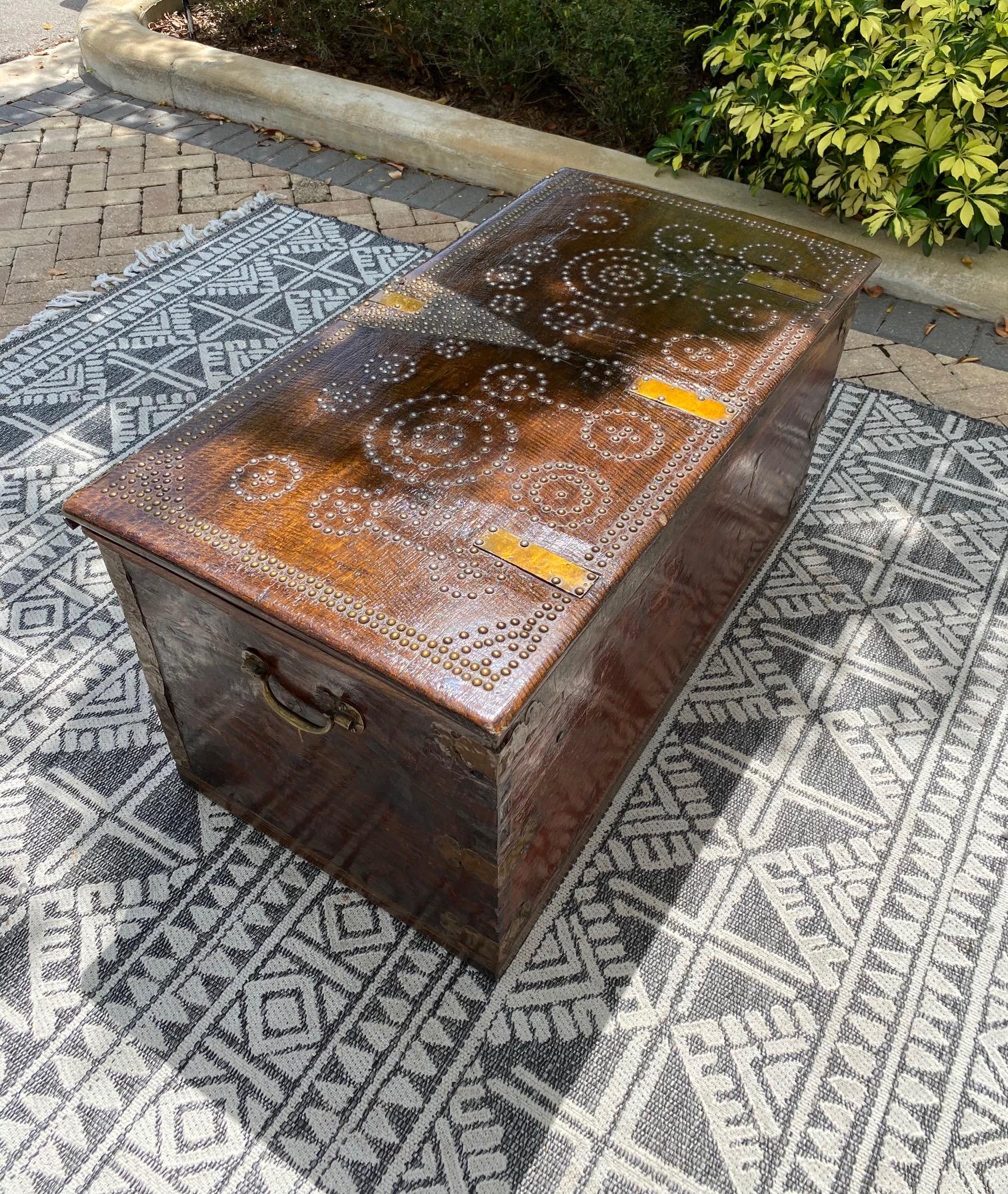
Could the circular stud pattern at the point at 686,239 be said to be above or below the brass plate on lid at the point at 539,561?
above

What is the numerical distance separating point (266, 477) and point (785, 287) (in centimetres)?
132

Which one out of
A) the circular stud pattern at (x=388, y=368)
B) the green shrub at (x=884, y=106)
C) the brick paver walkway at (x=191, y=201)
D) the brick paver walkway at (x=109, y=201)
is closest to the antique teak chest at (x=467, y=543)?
the circular stud pattern at (x=388, y=368)

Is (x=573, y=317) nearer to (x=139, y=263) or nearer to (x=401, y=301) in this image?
(x=401, y=301)

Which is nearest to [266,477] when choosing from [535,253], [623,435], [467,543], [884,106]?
[467,543]

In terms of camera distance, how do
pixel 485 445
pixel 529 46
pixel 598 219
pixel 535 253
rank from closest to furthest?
pixel 485 445 < pixel 535 253 < pixel 598 219 < pixel 529 46

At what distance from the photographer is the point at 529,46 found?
15.8 feet

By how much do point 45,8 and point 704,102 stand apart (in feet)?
16.3

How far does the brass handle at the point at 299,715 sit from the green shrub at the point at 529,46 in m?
3.89

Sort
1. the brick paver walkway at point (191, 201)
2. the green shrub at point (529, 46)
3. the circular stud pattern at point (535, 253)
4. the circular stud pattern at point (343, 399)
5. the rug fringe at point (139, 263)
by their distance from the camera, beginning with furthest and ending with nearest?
the green shrub at point (529, 46) → the rug fringe at point (139, 263) → the brick paver walkway at point (191, 201) → the circular stud pattern at point (535, 253) → the circular stud pattern at point (343, 399)

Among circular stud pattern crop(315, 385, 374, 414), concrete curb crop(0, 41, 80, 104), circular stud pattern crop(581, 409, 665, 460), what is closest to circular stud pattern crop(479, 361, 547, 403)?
circular stud pattern crop(581, 409, 665, 460)

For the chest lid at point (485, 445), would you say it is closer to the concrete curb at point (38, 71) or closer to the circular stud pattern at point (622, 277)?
the circular stud pattern at point (622, 277)

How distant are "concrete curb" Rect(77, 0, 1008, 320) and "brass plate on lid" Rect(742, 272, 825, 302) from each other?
67.1 inches

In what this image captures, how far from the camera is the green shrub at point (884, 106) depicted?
3.59 metres

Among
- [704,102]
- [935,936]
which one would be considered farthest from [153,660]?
[704,102]
